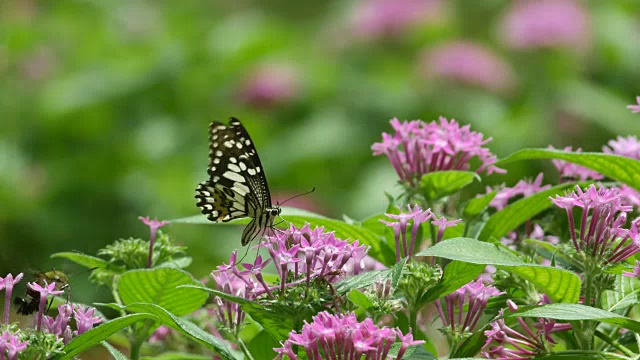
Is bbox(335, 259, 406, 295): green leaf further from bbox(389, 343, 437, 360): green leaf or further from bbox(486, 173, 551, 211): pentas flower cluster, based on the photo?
bbox(486, 173, 551, 211): pentas flower cluster

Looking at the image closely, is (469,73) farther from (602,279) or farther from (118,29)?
(602,279)

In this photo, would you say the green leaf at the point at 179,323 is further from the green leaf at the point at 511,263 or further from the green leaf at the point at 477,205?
the green leaf at the point at 477,205

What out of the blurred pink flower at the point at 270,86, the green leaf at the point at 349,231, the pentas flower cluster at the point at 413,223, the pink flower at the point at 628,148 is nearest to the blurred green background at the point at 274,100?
the blurred pink flower at the point at 270,86

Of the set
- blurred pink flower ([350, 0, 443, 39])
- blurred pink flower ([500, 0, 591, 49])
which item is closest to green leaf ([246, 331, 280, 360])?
blurred pink flower ([500, 0, 591, 49])

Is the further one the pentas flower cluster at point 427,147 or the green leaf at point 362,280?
the pentas flower cluster at point 427,147

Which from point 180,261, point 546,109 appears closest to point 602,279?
point 180,261
